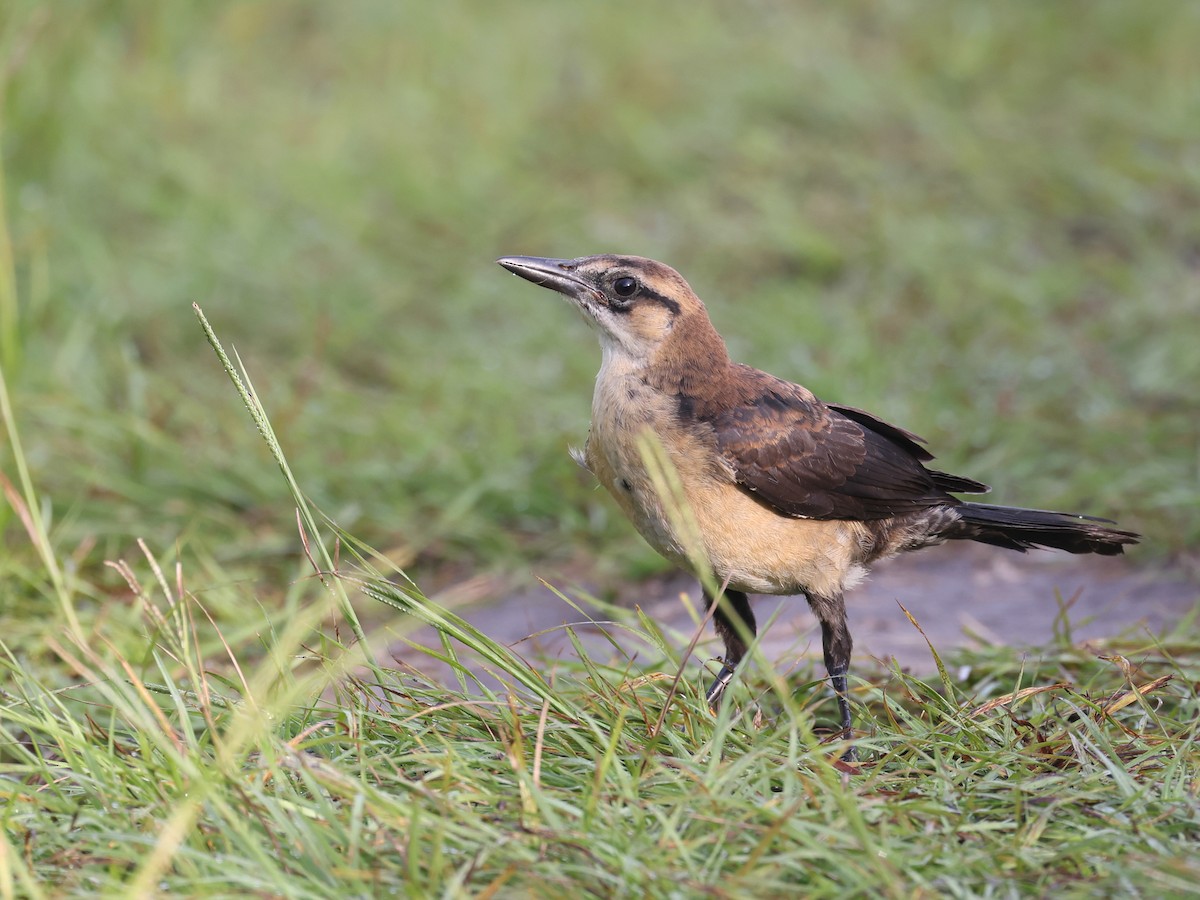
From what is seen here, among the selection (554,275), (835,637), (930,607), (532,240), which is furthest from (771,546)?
(532,240)

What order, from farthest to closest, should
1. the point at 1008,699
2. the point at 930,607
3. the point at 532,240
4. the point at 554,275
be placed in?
the point at 532,240, the point at 930,607, the point at 554,275, the point at 1008,699

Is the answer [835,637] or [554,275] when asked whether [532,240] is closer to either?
[554,275]

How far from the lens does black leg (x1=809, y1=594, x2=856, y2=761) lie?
4023 millimetres

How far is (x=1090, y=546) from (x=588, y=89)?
695 centimetres

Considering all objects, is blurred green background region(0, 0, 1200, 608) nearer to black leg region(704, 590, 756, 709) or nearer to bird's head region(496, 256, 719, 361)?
black leg region(704, 590, 756, 709)

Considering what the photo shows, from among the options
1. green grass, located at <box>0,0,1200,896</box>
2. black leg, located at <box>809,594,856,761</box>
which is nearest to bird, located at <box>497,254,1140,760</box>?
black leg, located at <box>809,594,856,761</box>

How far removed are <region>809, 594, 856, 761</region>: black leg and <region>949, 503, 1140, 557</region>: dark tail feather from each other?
1.84ft

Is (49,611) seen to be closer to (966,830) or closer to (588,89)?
(966,830)

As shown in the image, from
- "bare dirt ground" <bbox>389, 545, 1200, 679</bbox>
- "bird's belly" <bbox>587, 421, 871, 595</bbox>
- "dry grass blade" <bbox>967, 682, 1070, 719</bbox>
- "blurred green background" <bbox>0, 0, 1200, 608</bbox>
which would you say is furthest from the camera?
"blurred green background" <bbox>0, 0, 1200, 608</bbox>

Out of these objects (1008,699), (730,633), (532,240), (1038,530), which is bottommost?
(730,633)

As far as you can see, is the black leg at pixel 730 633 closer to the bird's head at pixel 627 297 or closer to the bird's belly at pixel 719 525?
the bird's belly at pixel 719 525

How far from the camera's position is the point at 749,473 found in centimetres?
407

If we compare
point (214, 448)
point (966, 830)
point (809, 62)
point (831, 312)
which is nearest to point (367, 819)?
point (966, 830)

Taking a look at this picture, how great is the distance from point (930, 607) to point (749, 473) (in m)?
1.61
